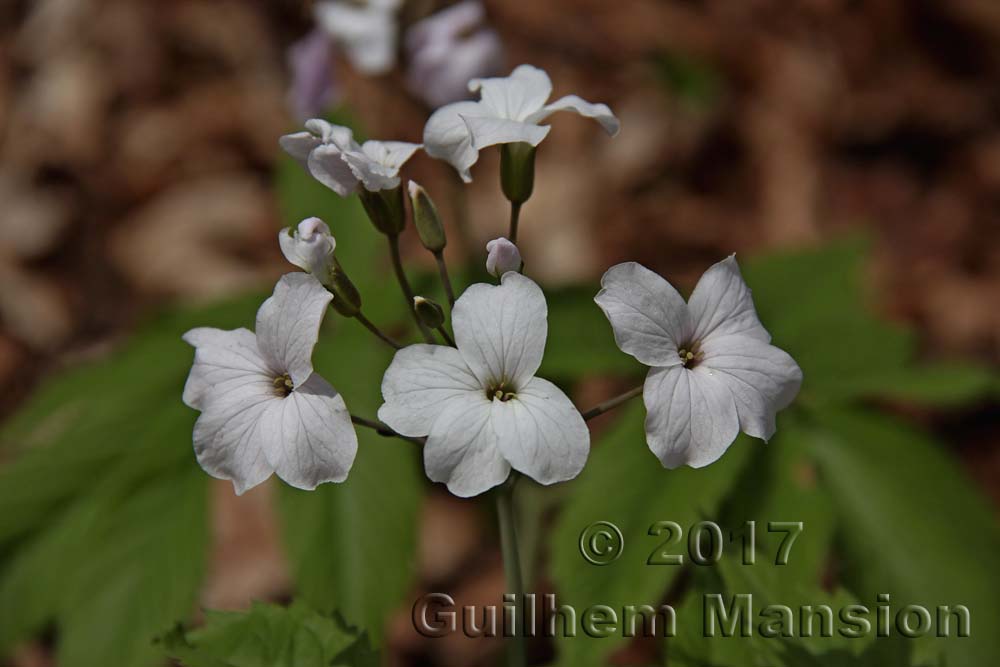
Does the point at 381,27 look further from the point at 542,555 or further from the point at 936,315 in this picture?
the point at 936,315

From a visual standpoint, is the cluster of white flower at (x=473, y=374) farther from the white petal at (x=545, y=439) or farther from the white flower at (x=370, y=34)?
the white flower at (x=370, y=34)

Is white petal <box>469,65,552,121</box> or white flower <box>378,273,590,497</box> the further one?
white petal <box>469,65,552,121</box>

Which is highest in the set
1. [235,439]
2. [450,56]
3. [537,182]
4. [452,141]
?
[537,182]

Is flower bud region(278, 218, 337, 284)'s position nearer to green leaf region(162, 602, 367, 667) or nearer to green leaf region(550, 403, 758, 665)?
green leaf region(162, 602, 367, 667)

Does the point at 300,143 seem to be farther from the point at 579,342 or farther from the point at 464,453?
the point at 579,342

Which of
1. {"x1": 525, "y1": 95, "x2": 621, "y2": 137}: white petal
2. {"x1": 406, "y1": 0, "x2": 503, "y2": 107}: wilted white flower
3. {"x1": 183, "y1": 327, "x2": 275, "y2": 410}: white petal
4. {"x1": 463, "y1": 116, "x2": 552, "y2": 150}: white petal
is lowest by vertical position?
{"x1": 183, "y1": 327, "x2": 275, "y2": 410}: white petal

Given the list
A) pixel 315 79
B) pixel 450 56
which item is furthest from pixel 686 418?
pixel 315 79

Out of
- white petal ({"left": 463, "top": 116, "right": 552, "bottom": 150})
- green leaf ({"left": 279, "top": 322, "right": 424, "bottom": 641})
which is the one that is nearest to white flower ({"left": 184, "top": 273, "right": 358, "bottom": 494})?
white petal ({"left": 463, "top": 116, "right": 552, "bottom": 150})
